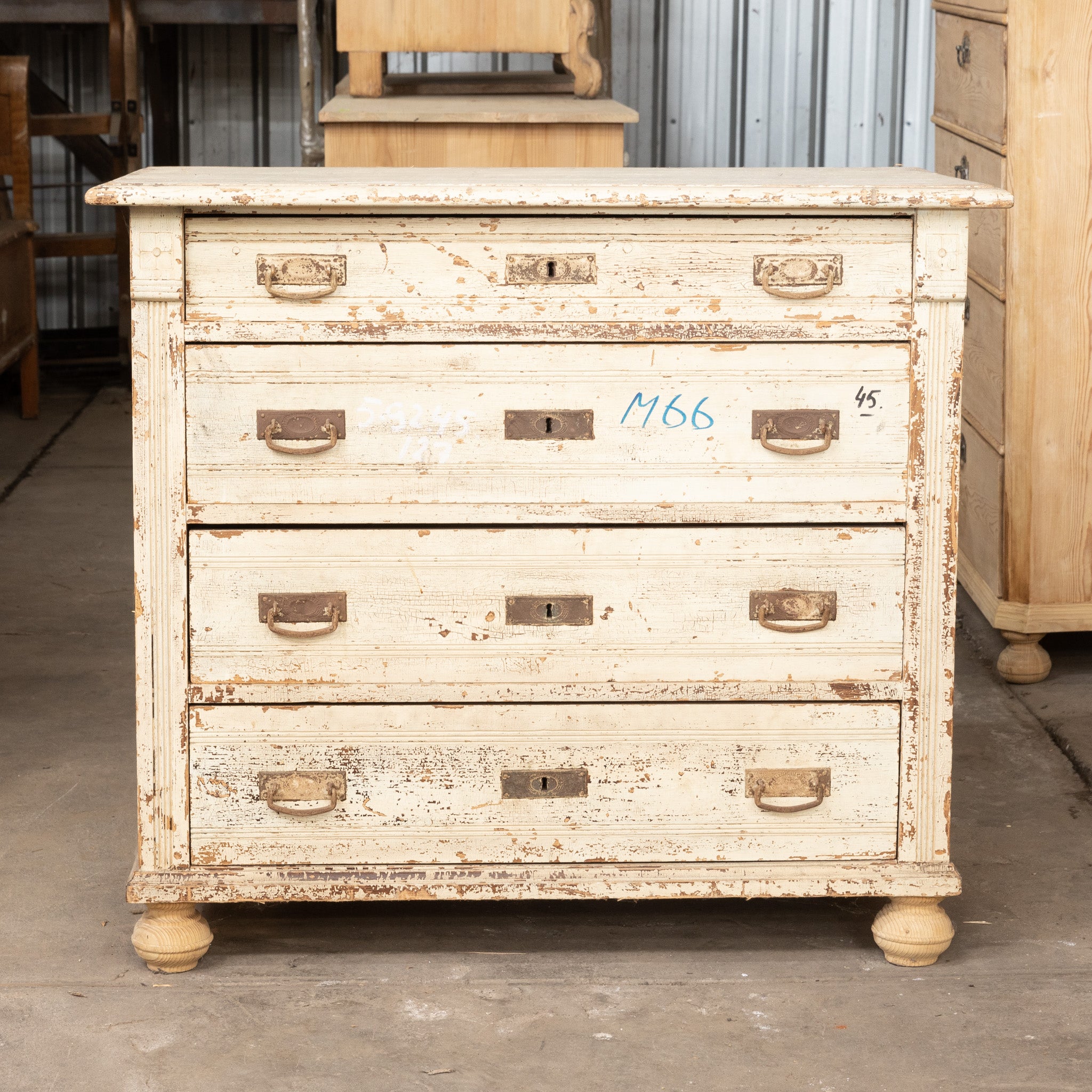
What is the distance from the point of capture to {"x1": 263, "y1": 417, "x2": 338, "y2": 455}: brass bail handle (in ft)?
7.71

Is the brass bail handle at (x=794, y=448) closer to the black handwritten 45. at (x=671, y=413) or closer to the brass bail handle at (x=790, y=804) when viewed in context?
the black handwritten 45. at (x=671, y=413)

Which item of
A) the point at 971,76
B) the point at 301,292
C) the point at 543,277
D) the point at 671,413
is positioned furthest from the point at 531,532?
the point at 971,76

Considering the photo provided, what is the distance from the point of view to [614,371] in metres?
2.36

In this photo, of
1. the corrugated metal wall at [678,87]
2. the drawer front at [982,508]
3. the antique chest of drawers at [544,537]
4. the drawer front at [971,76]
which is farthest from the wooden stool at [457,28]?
the corrugated metal wall at [678,87]

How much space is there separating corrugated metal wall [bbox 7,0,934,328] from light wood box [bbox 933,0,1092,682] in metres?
3.08

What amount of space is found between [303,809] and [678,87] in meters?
5.54

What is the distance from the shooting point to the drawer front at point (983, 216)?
374 cm

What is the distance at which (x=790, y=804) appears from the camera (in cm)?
246

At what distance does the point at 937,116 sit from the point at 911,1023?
2794mm

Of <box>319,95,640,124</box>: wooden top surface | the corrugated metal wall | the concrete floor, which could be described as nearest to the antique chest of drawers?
the concrete floor

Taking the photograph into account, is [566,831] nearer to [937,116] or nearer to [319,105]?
[937,116]

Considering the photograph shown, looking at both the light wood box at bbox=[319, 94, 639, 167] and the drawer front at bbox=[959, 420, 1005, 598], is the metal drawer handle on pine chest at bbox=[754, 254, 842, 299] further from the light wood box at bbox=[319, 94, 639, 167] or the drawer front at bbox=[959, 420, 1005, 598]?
the light wood box at bbox=[319, 94, 639, 167]

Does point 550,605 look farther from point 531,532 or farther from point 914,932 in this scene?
point 914,932

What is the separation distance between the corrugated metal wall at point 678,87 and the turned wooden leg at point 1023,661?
365cm
